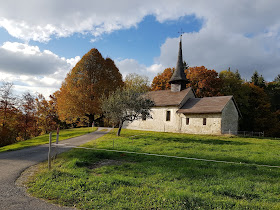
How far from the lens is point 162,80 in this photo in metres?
49.0

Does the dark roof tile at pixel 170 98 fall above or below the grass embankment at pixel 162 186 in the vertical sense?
above

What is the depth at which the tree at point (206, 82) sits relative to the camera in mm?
42375

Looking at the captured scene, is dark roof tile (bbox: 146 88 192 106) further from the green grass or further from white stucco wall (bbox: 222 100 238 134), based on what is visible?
the green grass

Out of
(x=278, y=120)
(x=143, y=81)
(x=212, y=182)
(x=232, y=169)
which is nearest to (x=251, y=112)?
(x=278, y=120)

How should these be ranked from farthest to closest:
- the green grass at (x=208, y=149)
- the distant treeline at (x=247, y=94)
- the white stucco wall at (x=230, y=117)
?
the distant treeline at (x=247, y=94) → the white stucco wall at (x=230, y=117) → the green grass at (x=208, y=149)

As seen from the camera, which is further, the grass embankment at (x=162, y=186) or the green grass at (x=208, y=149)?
the green grass at (x=208, y=149)

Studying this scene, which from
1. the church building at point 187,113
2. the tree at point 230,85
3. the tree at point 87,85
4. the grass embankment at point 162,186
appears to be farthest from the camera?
the tree at point 230,85

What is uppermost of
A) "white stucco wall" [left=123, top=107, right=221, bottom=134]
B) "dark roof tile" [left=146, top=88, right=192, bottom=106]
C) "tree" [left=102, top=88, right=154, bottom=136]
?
"dark roof tile" [left=146, top=88, right=192, bottom=106]

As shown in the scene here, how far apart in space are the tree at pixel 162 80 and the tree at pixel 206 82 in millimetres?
6676

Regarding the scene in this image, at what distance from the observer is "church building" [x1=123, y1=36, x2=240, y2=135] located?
2716 cm

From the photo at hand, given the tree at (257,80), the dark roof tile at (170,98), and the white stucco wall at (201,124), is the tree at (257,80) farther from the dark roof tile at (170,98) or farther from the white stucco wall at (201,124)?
the white stucco wall at (201,124)

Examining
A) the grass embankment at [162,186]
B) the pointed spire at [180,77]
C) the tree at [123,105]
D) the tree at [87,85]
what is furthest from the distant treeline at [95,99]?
the grass embankment at [162,186]

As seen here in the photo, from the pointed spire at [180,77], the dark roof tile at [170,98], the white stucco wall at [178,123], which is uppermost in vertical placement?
the pointed spire at [180,77]

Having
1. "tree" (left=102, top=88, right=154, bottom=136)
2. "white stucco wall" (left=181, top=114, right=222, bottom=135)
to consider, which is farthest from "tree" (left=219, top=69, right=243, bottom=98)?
"tree" (left=102, top=88, right=154, bottom=136)
